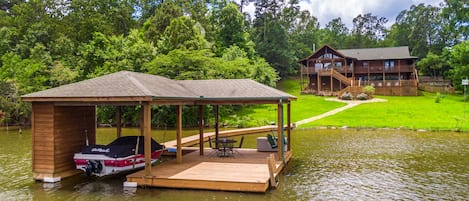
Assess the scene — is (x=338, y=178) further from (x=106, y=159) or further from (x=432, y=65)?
(x=432, y=65)

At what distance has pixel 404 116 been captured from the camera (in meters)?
29.4

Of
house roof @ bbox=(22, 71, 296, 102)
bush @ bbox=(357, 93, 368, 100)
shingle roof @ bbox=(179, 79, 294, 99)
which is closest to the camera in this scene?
house roof @ bbox=(22, 71, 296, 102)

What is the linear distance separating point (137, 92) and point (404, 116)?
984 inches

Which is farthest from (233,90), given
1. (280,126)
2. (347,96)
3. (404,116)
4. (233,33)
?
(233,33)

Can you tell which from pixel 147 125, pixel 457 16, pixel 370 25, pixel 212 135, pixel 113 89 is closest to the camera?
pixel 147 125

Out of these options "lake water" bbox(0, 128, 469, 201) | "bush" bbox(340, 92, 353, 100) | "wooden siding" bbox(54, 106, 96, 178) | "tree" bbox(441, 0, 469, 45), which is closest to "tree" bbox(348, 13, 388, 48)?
"tree" bbox(441, 0, 469, 45)

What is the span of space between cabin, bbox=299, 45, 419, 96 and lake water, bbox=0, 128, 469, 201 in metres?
26.9

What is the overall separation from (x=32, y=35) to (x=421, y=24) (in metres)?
58.8

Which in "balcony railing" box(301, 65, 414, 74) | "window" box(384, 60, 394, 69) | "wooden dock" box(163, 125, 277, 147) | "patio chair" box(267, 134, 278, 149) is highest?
"window" box(384, 60, 394, 69)

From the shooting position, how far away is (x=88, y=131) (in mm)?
13805

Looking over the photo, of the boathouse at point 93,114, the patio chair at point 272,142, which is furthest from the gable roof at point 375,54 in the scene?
the boathouse at point 93,114

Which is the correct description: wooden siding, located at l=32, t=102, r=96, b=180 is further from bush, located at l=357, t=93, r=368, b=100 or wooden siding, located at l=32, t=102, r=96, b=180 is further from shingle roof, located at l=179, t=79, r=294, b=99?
bush, located at l=357, t=93, r=368, b=100

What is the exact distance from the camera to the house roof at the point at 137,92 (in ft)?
35.1

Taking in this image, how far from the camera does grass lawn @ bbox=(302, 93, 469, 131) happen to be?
2636cm
